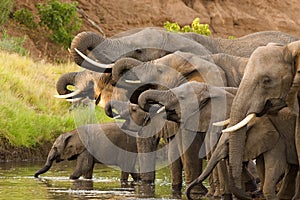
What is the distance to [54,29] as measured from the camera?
30438 mm

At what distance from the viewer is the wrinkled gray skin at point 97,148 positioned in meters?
15.2

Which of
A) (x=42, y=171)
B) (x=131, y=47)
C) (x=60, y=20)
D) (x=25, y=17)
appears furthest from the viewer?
(x=25, y=17)

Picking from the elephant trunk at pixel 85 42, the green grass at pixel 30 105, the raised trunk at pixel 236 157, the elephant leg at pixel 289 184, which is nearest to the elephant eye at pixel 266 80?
the raised trunk at pixel 236 157

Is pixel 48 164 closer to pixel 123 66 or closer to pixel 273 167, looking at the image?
pixel 123 66

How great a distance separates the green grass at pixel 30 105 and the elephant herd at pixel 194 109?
2220mm

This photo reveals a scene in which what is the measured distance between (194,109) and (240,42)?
4.03 metres

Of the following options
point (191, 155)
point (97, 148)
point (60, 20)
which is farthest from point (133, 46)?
point (60, 20)

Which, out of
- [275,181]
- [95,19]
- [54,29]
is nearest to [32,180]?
[275,181]

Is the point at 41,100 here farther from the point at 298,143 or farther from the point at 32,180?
the point at 298,143

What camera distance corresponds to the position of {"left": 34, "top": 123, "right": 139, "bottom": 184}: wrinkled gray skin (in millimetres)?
15164

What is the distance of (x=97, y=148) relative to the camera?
50.6ft

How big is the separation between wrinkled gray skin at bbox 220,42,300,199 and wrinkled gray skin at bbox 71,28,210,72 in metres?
4.30

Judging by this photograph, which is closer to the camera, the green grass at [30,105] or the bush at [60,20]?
the green grass at [30,105]

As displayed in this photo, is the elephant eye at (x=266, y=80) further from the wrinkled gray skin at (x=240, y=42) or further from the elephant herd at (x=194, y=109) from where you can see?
the wrinkled gray skin at (x=240, y=42)
